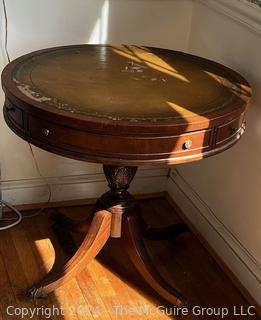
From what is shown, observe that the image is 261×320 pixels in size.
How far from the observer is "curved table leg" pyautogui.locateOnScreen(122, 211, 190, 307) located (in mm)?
1703

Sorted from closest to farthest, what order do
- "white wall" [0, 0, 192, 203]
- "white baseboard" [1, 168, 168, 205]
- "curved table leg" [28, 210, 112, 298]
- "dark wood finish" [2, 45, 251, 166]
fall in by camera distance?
"dark wood finish" [2, 45, 251, 166]
"curved table leg" [28, 210, 112, 298]
"white wall" [0, 0, 192, 203]
"white baseboard" [1, 168, 168, 205]

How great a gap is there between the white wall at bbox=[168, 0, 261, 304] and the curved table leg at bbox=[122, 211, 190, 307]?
28 centimetres

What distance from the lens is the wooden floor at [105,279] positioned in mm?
1687

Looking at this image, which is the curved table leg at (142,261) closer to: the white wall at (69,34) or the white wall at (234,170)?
the white wall at (234,170)

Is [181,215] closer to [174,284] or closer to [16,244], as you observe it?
[174,284]

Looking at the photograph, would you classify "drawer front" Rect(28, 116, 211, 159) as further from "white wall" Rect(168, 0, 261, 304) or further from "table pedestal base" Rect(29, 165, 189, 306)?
"white wall" Rect(168, 0, 261, 304)

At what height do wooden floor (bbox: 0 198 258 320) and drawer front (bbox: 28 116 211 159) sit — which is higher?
drawer front (bbox: 28 116 211 159)

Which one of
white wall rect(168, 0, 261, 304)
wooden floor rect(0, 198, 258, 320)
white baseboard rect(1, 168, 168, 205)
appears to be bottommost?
wooden floor rect(0, 198, 258, 320)

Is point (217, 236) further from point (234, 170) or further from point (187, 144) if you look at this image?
point (187, 144)

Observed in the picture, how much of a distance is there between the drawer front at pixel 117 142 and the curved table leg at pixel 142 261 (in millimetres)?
434

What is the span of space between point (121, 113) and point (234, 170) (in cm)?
69

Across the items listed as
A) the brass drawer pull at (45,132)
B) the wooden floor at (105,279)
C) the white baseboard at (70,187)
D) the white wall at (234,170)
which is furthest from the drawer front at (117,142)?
the white baseboard at (70,187)

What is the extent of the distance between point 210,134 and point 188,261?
0.75 meters

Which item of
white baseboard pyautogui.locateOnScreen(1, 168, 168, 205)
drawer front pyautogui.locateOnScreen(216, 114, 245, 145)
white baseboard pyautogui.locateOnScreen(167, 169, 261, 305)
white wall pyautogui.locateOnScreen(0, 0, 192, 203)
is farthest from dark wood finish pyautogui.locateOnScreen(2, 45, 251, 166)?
white baseboard pyautogui.locateOnScreen(1, 168, 168, 205)
